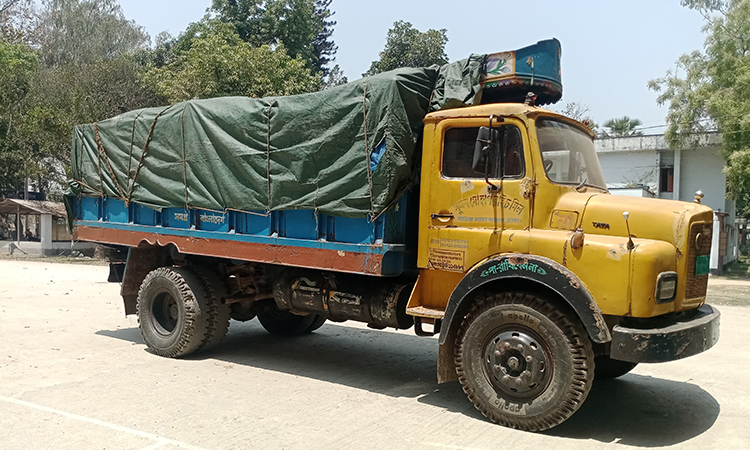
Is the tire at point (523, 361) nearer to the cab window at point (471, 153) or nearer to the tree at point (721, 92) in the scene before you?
the cab window at point (471, 153)

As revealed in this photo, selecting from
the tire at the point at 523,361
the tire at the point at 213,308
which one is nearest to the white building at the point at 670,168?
the tire at the point at 213,308

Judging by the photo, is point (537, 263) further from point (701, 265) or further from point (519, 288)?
point (701, 265)

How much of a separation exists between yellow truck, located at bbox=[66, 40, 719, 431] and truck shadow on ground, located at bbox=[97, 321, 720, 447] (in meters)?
0.44

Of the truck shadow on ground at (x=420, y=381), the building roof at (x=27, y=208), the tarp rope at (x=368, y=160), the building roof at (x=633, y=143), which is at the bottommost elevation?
the truck shadow on ground at (x=420, y=381)

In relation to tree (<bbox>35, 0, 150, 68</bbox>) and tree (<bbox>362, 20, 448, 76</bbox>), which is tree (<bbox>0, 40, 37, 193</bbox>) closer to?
tree (<bbox>35, 0, 150, 68</bbox>)

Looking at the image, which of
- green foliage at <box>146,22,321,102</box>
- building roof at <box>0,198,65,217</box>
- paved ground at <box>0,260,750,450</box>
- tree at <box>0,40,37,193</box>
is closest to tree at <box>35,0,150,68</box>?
tree at <box>0,40,37,193</box>

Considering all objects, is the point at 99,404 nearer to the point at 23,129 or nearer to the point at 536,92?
the point at 536,92

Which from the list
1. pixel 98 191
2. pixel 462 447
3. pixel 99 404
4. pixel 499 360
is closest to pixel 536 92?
pixel 499 360

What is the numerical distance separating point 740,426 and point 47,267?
21348 mm

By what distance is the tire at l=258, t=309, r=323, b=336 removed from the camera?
941 cm

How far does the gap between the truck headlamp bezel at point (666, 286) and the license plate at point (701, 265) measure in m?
0.37

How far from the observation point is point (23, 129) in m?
24.2

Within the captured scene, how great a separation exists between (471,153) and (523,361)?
1.95 meters

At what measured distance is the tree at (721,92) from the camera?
933 inches
